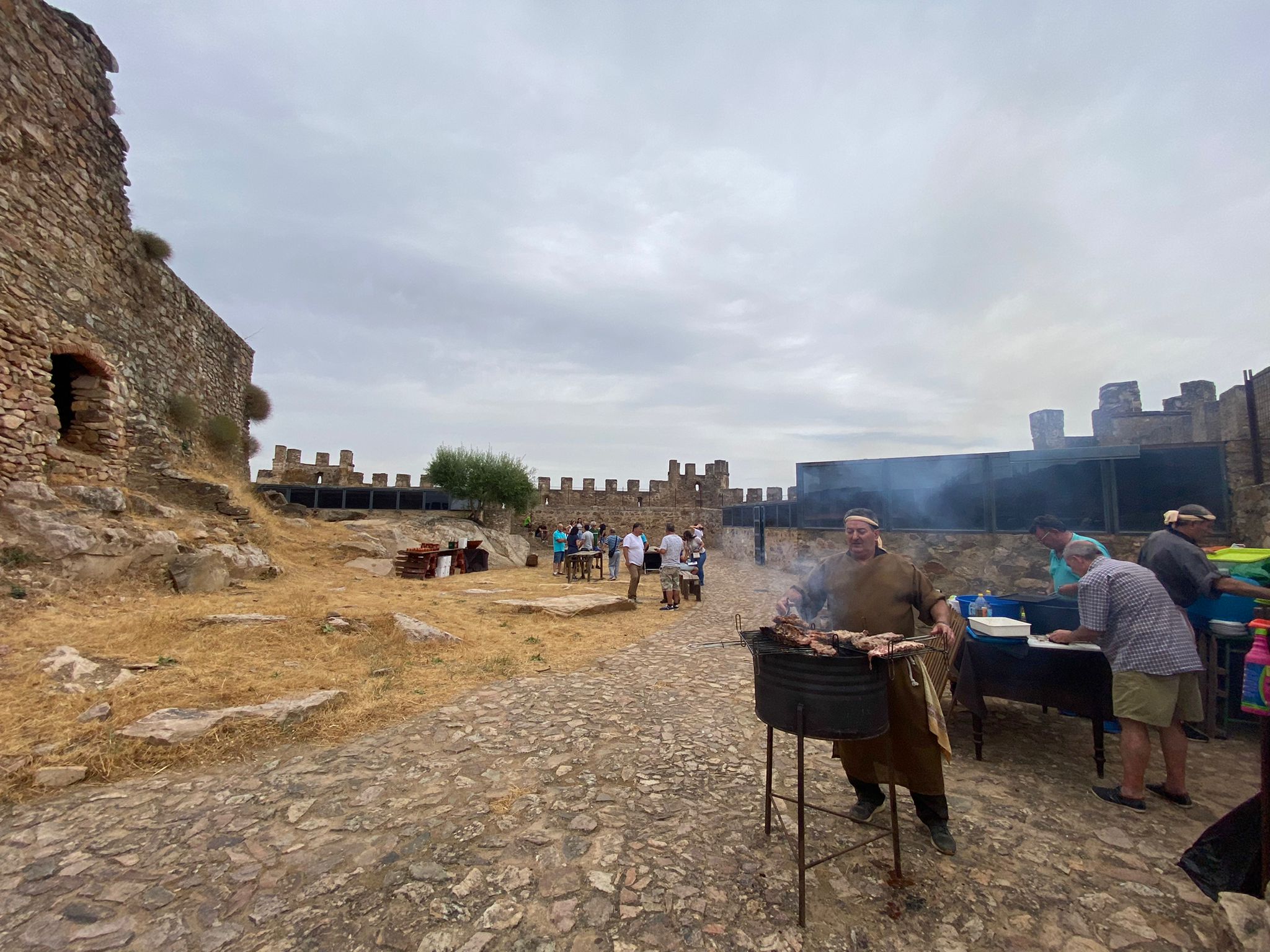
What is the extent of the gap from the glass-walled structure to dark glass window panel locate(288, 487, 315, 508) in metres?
29.4

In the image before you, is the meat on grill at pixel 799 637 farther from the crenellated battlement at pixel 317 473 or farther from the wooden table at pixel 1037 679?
the crenellated battlement at pixel 317 473

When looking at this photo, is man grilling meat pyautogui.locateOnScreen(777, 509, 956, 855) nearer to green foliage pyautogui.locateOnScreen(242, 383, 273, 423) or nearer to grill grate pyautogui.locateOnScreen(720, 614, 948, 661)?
grill grate pyautogui.locateOnScreen(720, 614, 948, 661)

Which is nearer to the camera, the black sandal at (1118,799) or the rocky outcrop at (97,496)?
the black sandal at (1118,799)

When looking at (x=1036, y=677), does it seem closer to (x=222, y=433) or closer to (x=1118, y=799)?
(x=1118, y=799)

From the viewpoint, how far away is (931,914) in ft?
8.27

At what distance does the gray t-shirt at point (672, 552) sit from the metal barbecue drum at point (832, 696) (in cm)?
864

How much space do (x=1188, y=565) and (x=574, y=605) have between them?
27.3ft

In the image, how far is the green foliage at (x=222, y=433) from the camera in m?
14.1

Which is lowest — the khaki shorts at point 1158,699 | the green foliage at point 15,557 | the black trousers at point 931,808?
the black trousers at point 931,808

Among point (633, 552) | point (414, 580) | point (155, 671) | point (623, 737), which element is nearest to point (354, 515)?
point (414, 580)

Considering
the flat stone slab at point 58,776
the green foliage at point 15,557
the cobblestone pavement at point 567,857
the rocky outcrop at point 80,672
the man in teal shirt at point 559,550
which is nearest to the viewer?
the cobblestone pavement at point 567,857

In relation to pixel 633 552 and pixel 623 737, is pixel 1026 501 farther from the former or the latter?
pixel 623 737

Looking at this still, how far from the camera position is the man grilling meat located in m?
3.08

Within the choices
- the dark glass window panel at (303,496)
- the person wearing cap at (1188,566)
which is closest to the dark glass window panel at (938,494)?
the person wearing cap at (1188,566)
